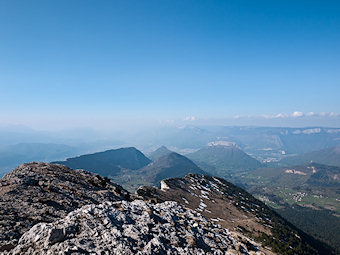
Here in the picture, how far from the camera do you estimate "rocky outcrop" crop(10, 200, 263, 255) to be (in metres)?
11.8

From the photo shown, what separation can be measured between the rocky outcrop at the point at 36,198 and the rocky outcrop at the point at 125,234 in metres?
1.12

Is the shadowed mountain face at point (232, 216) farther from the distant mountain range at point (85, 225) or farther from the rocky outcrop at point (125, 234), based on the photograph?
the rocky outcrop at point (125, 234)

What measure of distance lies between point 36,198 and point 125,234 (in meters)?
13.5

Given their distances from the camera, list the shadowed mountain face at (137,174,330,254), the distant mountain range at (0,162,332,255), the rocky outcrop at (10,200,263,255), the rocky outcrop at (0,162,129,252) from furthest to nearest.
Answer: the shadowed mountain face at (137,174,330,254)
the rocky outcrop at (0,162,129,252)
the distant mountain range at (0,162,332,255)
the rocky outcrop at (10,200,263,255)

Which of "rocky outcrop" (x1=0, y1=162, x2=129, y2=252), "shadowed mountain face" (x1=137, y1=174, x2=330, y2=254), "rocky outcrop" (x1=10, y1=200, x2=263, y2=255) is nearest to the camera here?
"rocky outcrop" (x1=10, y1=200, x2=263, y2=255)

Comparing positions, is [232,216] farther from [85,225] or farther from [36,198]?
[85,225]

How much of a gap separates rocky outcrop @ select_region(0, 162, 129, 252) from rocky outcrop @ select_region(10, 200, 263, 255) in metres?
1.12

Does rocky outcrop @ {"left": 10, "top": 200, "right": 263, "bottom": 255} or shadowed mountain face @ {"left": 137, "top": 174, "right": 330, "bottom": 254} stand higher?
rocky outcrop @ {"left": 10, "top": 200, "right": 263, "bottom": 255}

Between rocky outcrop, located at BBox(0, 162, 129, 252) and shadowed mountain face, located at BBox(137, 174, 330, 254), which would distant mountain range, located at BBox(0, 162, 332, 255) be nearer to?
rocky outcrop, located at BBox(0, 162, 129, 252)

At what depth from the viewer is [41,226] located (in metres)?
13.1

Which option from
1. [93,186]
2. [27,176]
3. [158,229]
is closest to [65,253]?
[158,229]

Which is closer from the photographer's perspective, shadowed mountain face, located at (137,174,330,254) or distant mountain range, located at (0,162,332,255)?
distant mountain range, located at (0,162,332,255)

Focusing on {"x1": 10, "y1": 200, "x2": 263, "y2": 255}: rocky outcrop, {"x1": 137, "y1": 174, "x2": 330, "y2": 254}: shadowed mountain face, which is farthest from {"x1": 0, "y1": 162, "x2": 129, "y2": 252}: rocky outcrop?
{"x1": 137, "y1": 174, "x2": 330, "y2": 254}: shadowed mountain face

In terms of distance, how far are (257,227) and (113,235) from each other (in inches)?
2790
